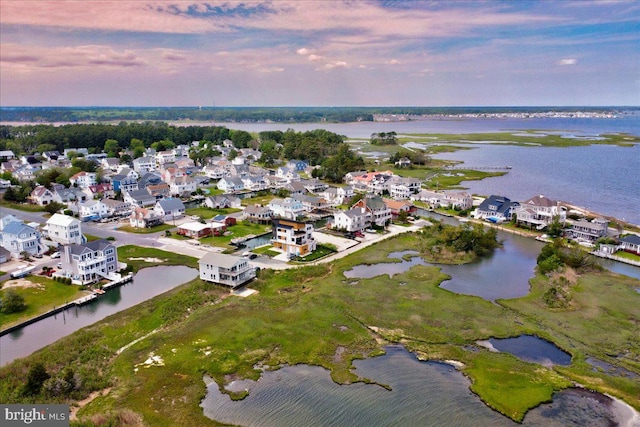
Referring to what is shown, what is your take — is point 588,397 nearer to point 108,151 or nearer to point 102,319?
point 102,319

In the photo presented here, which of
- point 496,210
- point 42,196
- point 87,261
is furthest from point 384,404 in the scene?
point 42,196

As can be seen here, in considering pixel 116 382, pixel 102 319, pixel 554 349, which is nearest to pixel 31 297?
pixel 102 319

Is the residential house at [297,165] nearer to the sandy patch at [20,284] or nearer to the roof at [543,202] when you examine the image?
the roof at [543,202]

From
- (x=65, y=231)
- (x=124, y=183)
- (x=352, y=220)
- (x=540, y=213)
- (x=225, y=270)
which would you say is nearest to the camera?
(x=225, y=270)

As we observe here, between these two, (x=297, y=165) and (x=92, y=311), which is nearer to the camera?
(x=92, y=311)

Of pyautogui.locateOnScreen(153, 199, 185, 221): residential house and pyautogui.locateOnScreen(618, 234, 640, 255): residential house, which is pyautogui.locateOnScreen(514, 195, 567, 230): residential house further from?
pyautogui.locateOnScreen(153, 199, 185, 221): residential house

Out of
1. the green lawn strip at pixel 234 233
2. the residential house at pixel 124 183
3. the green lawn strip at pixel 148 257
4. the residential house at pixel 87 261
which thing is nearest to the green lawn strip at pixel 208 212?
the green lawn strip at pixel 234 233

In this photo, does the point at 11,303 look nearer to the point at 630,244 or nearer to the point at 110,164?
the point at 630,244
